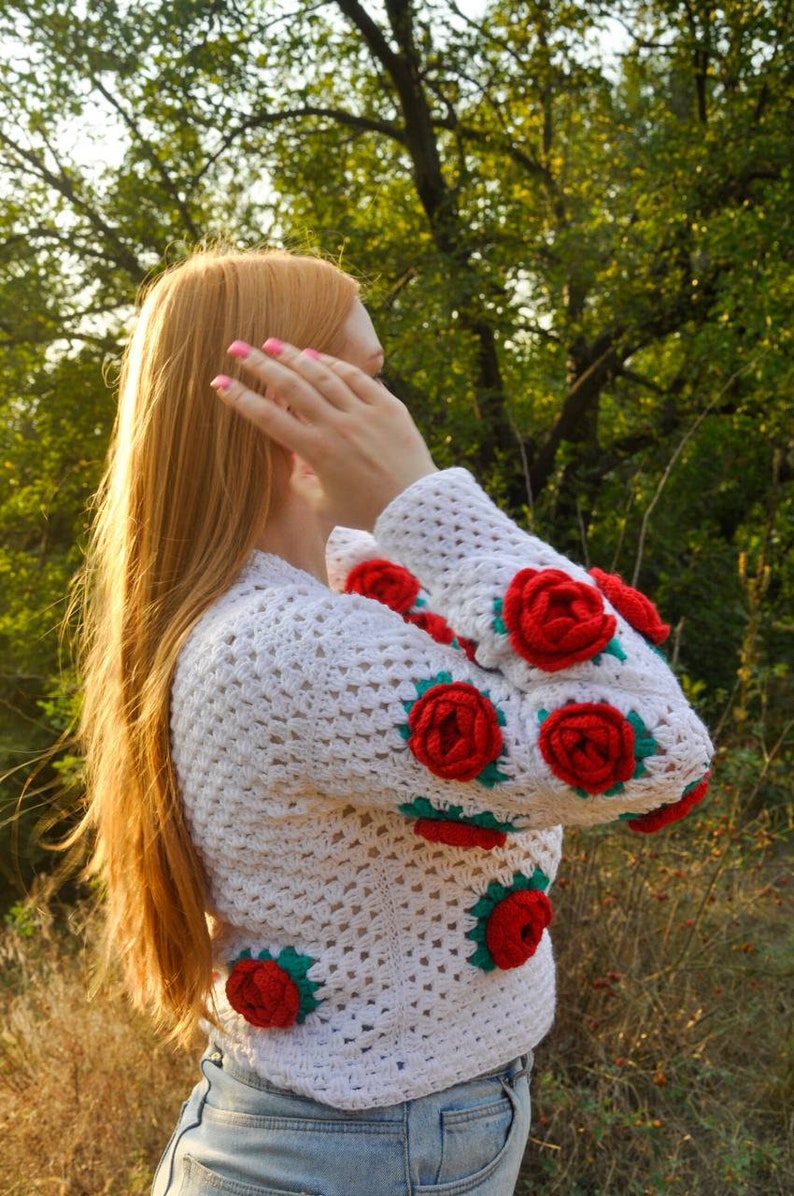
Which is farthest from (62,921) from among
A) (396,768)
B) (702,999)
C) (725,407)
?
(725,407)

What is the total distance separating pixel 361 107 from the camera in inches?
247

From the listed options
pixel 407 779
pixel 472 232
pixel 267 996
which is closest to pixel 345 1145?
pixel 267 996

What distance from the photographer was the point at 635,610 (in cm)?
125

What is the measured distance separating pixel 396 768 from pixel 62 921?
3.99 m

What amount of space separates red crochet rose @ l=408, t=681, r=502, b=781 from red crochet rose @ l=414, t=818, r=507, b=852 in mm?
99

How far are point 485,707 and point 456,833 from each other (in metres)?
0.17

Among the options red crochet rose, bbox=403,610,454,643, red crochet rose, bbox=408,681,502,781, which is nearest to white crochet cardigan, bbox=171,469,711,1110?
red crochet rose, bbox=408,681,502,781

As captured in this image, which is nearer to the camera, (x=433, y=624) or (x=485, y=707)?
(x=485, y=707)

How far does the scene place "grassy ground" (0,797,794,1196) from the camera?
2674 mm

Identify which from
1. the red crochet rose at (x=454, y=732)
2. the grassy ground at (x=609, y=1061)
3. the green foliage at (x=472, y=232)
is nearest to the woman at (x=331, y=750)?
the red crochet rose at (x=454, y=732)

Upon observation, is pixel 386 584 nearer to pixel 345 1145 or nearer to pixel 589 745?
pixel 589 745

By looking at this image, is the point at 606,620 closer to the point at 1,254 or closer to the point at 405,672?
the point at 405,672

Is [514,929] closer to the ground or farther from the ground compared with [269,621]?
closer to the ground

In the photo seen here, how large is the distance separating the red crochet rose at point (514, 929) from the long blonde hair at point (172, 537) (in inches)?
14.9
